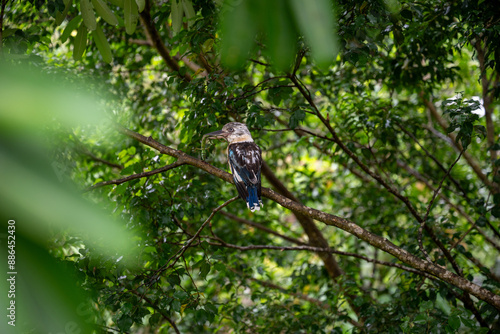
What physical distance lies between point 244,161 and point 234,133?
0.23 metres

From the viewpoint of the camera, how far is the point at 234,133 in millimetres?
2859

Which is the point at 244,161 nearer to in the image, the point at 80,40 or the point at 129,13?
the point at 80,40

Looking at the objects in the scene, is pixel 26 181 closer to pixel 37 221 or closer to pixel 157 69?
pixel 37 221

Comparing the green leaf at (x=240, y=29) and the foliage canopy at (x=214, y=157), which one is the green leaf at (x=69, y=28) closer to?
the foliage canopy at (x=214, y=157)

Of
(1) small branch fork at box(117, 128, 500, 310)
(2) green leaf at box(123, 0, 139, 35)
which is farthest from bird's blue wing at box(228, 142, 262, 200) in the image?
(2) green leaf at box(123, 0, 139, 35)

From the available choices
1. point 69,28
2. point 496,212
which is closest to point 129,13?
point 69,28

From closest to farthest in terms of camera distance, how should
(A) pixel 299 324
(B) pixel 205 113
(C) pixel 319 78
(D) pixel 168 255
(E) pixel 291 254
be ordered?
(B) pixel 205 113
(D) pixel 168 255
(A) pixel 299 324
(C) pixel 319 78
(E) pixel 291 254

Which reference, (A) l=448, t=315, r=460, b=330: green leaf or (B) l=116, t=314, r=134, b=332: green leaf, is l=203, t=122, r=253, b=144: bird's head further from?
(A) l=448, t=315, r=460, b=330: green leaf

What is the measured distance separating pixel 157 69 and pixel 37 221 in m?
4.31

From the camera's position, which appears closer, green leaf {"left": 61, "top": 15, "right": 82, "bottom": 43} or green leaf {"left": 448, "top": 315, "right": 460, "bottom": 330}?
green leaf {"left": 61, "top": 15, "right": 82, "bottom": 43}

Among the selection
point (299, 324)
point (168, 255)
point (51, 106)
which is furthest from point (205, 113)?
point (51, 106)

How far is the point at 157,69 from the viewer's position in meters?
4.70

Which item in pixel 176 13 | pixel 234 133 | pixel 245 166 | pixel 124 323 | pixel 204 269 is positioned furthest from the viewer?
pixel 234 133

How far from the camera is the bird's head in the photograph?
2.76 meters
